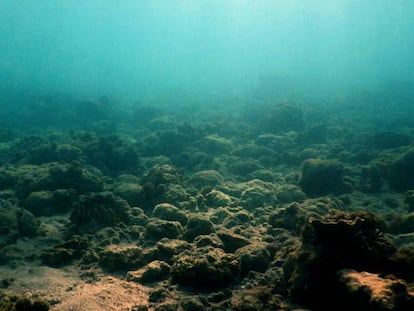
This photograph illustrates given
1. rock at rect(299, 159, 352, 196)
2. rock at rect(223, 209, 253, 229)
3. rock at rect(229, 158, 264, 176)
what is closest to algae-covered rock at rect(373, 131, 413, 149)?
rock at rect(299, 159, 352, 196)

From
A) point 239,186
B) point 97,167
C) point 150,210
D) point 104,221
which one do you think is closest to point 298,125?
point 239,186

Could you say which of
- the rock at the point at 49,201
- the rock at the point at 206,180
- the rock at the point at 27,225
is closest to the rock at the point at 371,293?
the rock at the point at 27,225

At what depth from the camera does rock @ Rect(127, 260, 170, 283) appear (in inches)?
414

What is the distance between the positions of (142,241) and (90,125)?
109ft

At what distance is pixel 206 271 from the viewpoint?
9.88 m

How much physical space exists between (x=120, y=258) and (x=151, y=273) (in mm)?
1396

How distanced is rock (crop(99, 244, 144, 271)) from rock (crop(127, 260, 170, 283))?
0.58 metres

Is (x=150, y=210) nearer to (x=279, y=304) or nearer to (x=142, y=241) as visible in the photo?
(x=142, y=241)

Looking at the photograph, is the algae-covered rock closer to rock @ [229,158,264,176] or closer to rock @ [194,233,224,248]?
rock @ [229,158,264,176]

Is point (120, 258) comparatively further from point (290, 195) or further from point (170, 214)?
point (290, 195)

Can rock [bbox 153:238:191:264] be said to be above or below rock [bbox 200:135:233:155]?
below

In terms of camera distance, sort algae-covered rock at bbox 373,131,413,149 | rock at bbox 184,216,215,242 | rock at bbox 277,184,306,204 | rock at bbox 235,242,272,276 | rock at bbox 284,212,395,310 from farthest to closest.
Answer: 1. algae-covered rock at bbox 373,131,413,149
2. rock at bbox 277,184,306,204
3. rock at bbox 184,216,215,242
4. rock at bbox 235,242,272,276
5. rock at bbox 284,212,395,310

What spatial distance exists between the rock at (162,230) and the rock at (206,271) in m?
2.85

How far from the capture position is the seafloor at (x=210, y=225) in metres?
8.12
